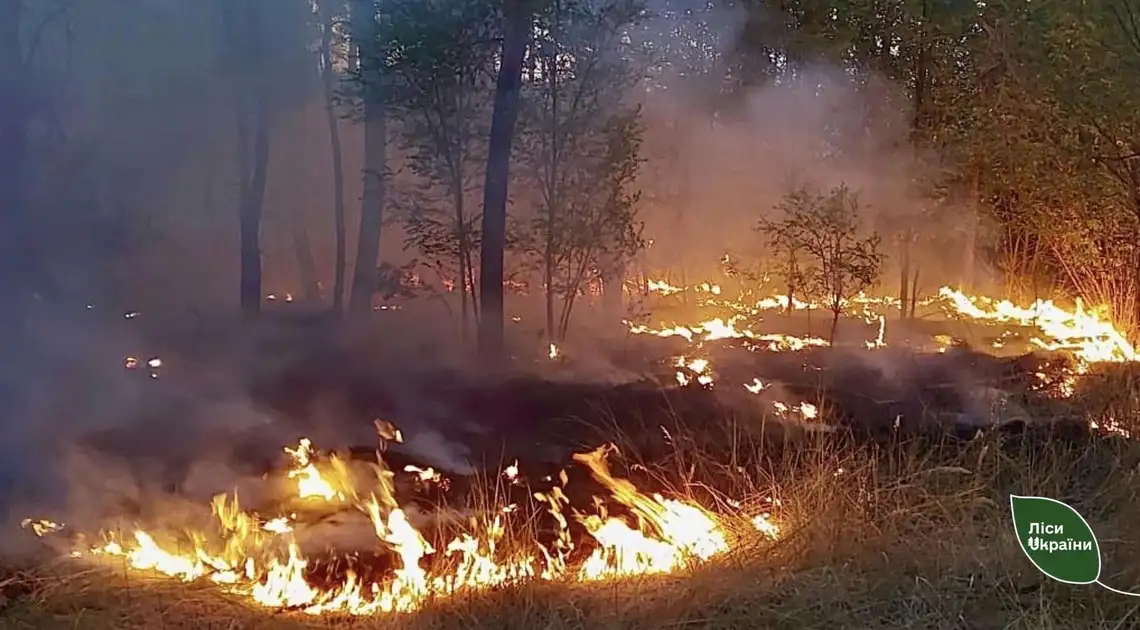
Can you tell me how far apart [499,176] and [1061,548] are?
4.65 m

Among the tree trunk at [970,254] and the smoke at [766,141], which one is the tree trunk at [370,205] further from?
the tree trunk at [970,254]

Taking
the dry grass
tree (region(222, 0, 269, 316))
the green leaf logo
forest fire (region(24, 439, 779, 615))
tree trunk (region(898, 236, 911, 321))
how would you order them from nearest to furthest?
the green leaf logo, the dry grass, forest fire (region(24, 439, 779, 615)), tree (region(222, 0, 269, 316)), tree trunk (region(898, 236, 911, 321))

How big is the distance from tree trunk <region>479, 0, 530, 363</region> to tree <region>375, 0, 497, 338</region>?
138 mm

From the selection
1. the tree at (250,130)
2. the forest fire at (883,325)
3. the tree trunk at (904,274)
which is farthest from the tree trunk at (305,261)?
the tree trunk at (904,274)

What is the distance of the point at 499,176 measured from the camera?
6500 millimetres

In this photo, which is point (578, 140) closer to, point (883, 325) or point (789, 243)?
point (789, 243)

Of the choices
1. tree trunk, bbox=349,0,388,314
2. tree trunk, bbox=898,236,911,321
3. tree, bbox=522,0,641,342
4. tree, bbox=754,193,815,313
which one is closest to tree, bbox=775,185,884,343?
tree, bbox=754,193,815,313

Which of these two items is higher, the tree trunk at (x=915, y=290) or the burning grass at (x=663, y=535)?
the tree trunk at (x=915, y=290)

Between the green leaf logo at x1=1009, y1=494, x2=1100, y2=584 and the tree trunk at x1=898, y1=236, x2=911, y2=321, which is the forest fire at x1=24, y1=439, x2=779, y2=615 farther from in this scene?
the tree trunk at x1=898, y1=236, x2=911, y2=321

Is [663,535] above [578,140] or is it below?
below

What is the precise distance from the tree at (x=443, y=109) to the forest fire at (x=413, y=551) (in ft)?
11.0

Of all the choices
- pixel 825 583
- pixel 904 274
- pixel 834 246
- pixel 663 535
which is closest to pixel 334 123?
pixel 834 246

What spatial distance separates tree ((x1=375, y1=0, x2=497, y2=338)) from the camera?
6.20 meters

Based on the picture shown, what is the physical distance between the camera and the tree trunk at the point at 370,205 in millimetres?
7363
